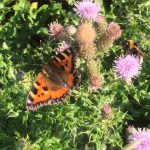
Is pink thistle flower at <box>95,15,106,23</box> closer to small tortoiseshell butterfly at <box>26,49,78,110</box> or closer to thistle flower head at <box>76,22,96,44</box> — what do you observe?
thistle flower head at <box>76,22,96,44</box>

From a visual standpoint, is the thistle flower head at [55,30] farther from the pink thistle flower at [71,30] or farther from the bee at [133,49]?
the bee at [133,49]

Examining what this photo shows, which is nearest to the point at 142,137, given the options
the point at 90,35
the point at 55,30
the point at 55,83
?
the point at 55,83

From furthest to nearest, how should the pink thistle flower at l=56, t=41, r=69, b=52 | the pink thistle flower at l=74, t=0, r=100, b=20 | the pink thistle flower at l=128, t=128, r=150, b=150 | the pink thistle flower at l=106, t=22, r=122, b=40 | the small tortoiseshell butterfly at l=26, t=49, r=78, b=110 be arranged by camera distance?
1. the pink thistle flower at l=74, t=0, r=100, b=20
2. the pink thistle flower at l=56, t=41, r=69, b=52
3. the pink thistle flower at l=106, t=22, r=122, b=40
4. the pink thistle flower at l=128, t=128, r=150, b=150
5. the small tortoiseshell butterfly at l=26, t=49, r=78, b=110

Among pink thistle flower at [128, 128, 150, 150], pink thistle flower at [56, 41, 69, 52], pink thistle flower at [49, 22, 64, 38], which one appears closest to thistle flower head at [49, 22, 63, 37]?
pink thistle flower at [49, 22, 64, 38]

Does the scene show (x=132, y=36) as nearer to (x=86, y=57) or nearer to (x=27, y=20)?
(x=86, y=57)

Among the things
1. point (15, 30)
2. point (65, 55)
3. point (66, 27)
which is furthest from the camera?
point (15, 30)

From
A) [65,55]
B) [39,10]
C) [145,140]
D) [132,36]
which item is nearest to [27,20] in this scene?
[39,10]
